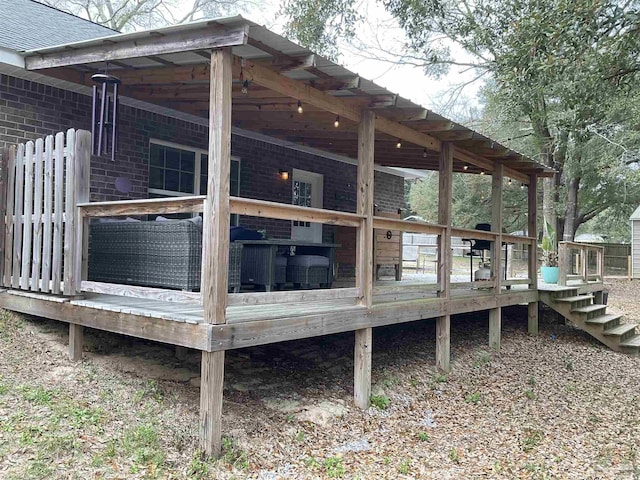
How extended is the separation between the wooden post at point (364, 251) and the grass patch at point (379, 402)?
0.11 metres

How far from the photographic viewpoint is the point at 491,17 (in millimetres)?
12250

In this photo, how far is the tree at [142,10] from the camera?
2162 cm

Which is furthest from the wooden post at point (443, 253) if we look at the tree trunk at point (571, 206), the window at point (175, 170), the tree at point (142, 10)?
the tree at point (142, 10)

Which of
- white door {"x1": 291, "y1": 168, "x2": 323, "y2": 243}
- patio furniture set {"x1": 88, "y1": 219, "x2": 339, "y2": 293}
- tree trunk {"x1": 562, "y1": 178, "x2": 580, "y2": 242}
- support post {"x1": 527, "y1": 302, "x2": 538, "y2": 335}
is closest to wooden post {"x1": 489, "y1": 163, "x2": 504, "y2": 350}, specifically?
support post {"x1": 527, "y1": 302, "x2": 538, "y2": 335}

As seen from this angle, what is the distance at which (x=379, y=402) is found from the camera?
18.3 feet

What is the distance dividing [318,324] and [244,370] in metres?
1.33

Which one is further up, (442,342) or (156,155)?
(156,155)

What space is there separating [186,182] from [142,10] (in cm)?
1769

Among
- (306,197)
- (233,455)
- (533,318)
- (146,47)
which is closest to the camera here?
(233,455)

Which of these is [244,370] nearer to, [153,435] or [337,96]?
[153,435]

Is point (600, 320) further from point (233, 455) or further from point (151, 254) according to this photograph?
point (151, 254)

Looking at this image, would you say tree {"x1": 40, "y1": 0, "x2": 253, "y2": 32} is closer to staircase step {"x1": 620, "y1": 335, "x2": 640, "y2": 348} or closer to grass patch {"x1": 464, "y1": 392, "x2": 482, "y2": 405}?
staircase step {"x1": 620, "y1": 335, "x2": 640, "y2": 348}

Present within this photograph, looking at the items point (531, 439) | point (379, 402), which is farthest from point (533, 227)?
point (379, 402)

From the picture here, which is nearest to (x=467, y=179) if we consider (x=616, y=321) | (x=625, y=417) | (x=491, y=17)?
(x=491, y=17)
